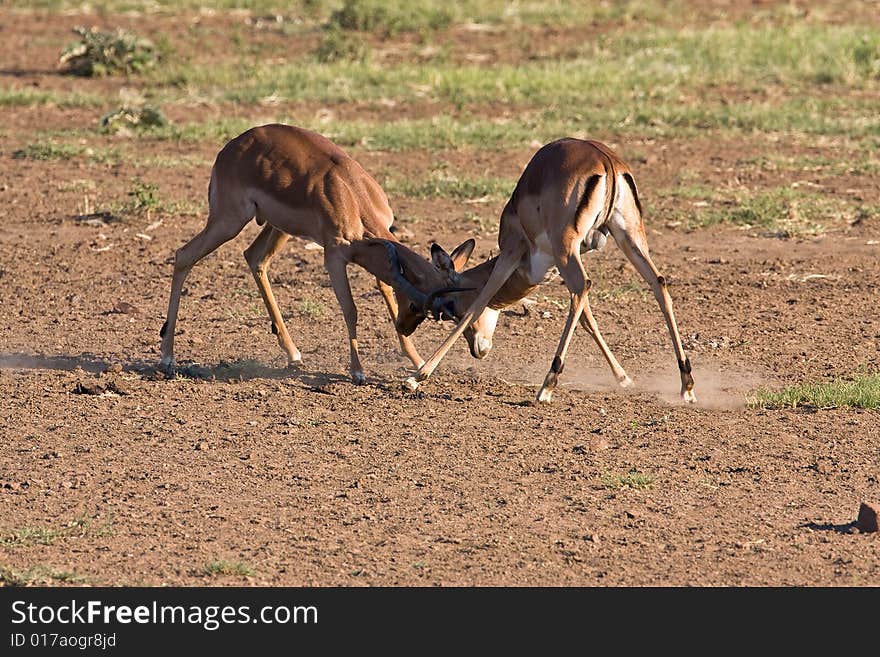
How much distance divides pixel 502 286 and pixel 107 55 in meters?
11.9

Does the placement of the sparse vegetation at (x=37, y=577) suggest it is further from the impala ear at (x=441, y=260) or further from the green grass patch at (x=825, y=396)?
the green grass patch at (x=825, y=396)

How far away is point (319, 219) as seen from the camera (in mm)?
9305

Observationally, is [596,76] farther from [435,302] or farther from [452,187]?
[435,302]

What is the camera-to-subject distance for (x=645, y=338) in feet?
33.6

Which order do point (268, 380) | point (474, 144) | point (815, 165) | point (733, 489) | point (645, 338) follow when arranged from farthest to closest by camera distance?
point (474, 144)
point (815, 165)
point (645, 338)
point (268, 380)
point (733, 489)

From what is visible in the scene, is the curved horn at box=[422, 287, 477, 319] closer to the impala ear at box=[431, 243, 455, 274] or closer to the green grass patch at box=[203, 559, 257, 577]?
the impala ear at box=[431, 243, 455, 274]

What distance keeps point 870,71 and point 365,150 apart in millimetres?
7339

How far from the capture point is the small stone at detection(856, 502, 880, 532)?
668 centimetres

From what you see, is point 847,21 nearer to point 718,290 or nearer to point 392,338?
point 718,290

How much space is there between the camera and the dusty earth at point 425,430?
649cm

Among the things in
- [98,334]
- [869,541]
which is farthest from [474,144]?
[869,541]

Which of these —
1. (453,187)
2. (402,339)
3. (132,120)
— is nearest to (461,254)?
(402,339)

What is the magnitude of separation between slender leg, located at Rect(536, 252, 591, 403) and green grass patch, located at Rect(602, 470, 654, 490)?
54.9 inches

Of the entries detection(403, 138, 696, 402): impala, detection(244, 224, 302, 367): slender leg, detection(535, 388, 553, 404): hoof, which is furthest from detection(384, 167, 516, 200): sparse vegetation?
detection(535, 388, 553, 404): hoof
